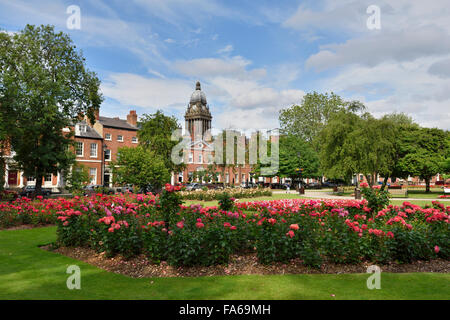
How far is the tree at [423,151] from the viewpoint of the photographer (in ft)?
119

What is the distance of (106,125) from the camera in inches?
1997

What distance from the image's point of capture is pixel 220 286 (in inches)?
238

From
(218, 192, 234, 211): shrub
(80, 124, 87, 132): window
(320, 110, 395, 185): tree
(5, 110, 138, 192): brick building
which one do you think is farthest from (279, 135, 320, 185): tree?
(218, 192, 234, 211): shrub

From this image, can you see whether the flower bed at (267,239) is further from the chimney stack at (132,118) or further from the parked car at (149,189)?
the chimney stack at (132,118)

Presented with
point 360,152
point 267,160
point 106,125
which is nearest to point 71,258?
point 360,152

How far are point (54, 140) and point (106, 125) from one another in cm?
2522

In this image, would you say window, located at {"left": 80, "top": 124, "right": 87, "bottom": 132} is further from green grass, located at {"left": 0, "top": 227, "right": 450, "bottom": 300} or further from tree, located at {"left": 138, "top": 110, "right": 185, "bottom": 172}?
green grass, located at {"left": 0, "top": 227, "right": 450, "bottom": 300}

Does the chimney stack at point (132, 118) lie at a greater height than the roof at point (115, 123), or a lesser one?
greater

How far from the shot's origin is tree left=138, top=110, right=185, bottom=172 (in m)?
35.5

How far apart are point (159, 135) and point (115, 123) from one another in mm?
20798

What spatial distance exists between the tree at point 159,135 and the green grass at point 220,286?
28.5 meters

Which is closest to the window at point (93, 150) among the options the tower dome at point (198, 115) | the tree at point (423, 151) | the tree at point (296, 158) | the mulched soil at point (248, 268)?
the tree at point (296, 158)

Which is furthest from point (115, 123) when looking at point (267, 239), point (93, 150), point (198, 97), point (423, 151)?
point (198, 97)

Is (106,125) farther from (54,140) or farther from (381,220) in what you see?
(381,220)
